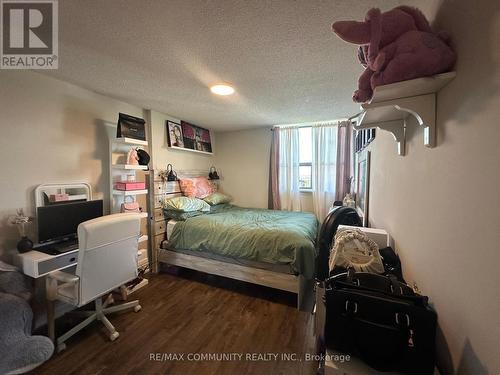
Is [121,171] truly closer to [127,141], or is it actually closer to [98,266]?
[127,141]

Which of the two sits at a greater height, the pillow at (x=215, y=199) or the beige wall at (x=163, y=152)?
the beige wall at (x=163, y=152)

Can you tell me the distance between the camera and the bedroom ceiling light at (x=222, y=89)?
2152mm

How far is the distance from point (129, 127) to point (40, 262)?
5.23ft

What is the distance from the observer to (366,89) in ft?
2.97

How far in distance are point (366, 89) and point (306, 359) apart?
73.5 inches

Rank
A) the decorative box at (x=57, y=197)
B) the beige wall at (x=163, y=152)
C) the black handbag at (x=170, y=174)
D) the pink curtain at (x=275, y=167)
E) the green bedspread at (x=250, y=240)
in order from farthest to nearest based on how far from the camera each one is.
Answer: the pink curtain at (x=275, y=167), the black handbag at (x=170, y=174), the beige wall at (x=163, y=152), the green bedspread at (x=250, y=240), the decorative box at (x=57, y=197)

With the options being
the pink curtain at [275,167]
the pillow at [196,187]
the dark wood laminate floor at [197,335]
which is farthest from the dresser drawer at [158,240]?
the pink curtain at [275,167]

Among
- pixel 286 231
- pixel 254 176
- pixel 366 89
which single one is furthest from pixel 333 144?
pixel 366 89

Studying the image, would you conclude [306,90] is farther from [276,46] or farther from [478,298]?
[478,298]

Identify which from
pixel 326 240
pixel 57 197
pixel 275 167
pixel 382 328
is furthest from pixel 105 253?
pixel 275 167

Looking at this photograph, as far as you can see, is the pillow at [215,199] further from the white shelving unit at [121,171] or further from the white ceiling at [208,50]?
the white ceiling at [208,50]

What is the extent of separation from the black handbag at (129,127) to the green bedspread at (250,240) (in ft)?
4.12

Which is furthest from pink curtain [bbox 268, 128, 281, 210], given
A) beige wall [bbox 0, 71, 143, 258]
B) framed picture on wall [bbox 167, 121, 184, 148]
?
beige wall [bbox 0, 71, 143, 258]

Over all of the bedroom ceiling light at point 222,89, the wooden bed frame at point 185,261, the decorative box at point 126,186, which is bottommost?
the wooden bed frame at point 185,261
